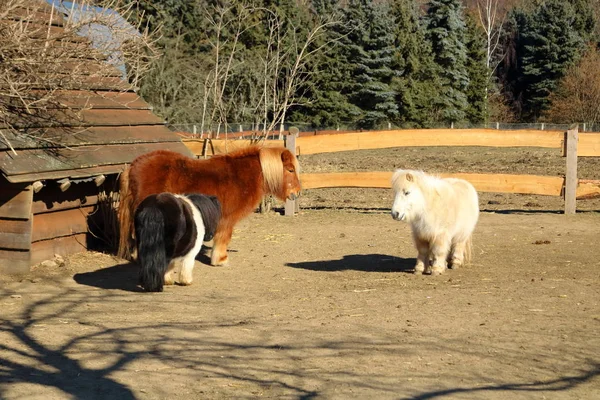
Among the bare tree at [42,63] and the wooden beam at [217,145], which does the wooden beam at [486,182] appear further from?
the bare tree at [42,63]

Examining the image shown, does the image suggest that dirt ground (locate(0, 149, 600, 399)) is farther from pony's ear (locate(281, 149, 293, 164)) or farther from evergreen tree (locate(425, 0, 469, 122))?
evergreen tree (locate(425, 0, 469, 122))

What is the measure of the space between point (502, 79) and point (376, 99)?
19112 millimetres

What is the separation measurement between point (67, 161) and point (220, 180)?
1.70 meters

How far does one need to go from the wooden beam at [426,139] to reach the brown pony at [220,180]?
4436 mm

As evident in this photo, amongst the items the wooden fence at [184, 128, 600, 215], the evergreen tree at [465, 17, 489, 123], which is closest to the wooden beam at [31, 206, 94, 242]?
the wooden fence at [184, 128, 600, 215]

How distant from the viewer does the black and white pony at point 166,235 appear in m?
7.73

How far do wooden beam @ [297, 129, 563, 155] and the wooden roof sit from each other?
356 cm

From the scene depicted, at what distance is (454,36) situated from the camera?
4916cm

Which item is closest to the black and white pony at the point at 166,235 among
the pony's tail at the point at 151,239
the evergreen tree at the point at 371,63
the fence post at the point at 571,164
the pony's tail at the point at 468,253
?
the pony's tail at the point at 151,239

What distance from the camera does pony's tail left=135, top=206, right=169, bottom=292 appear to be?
25.3 feet

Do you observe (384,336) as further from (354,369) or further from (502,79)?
(502,79)

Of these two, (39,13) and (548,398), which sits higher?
(39,13)

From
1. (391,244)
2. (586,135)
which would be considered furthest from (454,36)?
(391,244)

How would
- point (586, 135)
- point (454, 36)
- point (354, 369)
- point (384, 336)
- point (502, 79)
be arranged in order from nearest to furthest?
point (354, 369)
point (384, 336)
point (586, 135)
point (454, 36)
point (502, 79)
